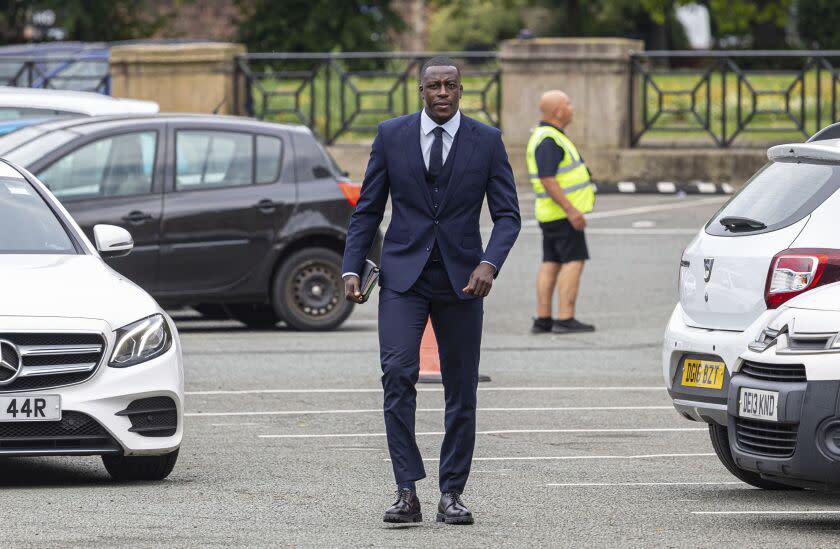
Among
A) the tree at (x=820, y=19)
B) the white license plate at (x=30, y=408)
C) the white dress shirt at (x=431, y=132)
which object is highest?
the white dress shirt at (x=431, y=132)

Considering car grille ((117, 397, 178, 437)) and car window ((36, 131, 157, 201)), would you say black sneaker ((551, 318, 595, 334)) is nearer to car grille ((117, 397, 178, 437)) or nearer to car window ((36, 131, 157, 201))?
car window ((36, 131, 157, 201))

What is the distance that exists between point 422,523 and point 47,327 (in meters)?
1.87

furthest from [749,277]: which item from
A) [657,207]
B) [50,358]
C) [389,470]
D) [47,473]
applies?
[657,207]

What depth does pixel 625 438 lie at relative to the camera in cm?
1018

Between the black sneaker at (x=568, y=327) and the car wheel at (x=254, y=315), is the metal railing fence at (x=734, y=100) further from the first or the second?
the car wheel at (x=254, y=315)

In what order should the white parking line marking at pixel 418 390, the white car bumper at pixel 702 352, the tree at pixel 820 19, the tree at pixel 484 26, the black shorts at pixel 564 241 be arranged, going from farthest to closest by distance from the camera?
the tree at pixel 484 26, the tree at pixel 820 19, the black shorts at pixel 564 241, the white parking line marking at pixel 418 390, the white car bumper at pixel 702 352

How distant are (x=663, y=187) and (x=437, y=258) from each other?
19.4m

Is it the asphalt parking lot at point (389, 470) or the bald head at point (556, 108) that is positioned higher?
the bald head at point (556, 108)

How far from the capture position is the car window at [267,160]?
15.2 metres

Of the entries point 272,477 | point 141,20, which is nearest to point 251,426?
point 272,477

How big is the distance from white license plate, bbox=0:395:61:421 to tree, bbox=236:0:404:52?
41905 mm

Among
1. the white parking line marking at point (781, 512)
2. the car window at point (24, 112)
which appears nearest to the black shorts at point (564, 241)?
the car window at point (24, 112)

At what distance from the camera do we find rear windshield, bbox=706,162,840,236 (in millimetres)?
7938

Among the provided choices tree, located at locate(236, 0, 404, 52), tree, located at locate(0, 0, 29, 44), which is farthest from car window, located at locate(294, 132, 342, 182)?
tree, located at locate(236, 0, 404, 52)
